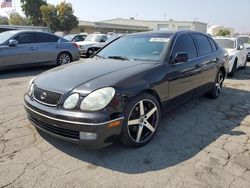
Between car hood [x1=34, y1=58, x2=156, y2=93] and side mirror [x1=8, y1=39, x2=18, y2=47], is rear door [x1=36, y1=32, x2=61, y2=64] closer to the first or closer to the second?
side mirror [x1=8, y1=39, x2=18, y2=47]

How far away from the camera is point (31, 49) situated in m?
9.13

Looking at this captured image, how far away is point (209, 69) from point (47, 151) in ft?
12.2

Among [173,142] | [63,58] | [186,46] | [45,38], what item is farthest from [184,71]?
[63,58]

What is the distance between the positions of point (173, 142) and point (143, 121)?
1.91 feet

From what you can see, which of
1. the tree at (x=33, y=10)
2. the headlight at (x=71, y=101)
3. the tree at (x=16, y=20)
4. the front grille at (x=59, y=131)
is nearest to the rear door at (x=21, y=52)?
the front grille at (x=59, y=131)

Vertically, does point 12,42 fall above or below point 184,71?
above

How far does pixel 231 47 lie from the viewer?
9.78m

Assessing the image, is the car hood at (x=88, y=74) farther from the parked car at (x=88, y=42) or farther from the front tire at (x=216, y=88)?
the parked car at (x=88, y=42)

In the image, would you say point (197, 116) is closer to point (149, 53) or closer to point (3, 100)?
point (149, 53)

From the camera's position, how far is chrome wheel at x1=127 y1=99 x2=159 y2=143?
11.1 feet

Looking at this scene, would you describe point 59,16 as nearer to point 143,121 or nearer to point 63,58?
point 63,58

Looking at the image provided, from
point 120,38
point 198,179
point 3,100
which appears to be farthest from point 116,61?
point 3,100

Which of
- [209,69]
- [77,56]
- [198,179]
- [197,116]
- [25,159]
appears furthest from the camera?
[77,56]

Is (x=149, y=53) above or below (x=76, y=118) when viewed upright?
above
